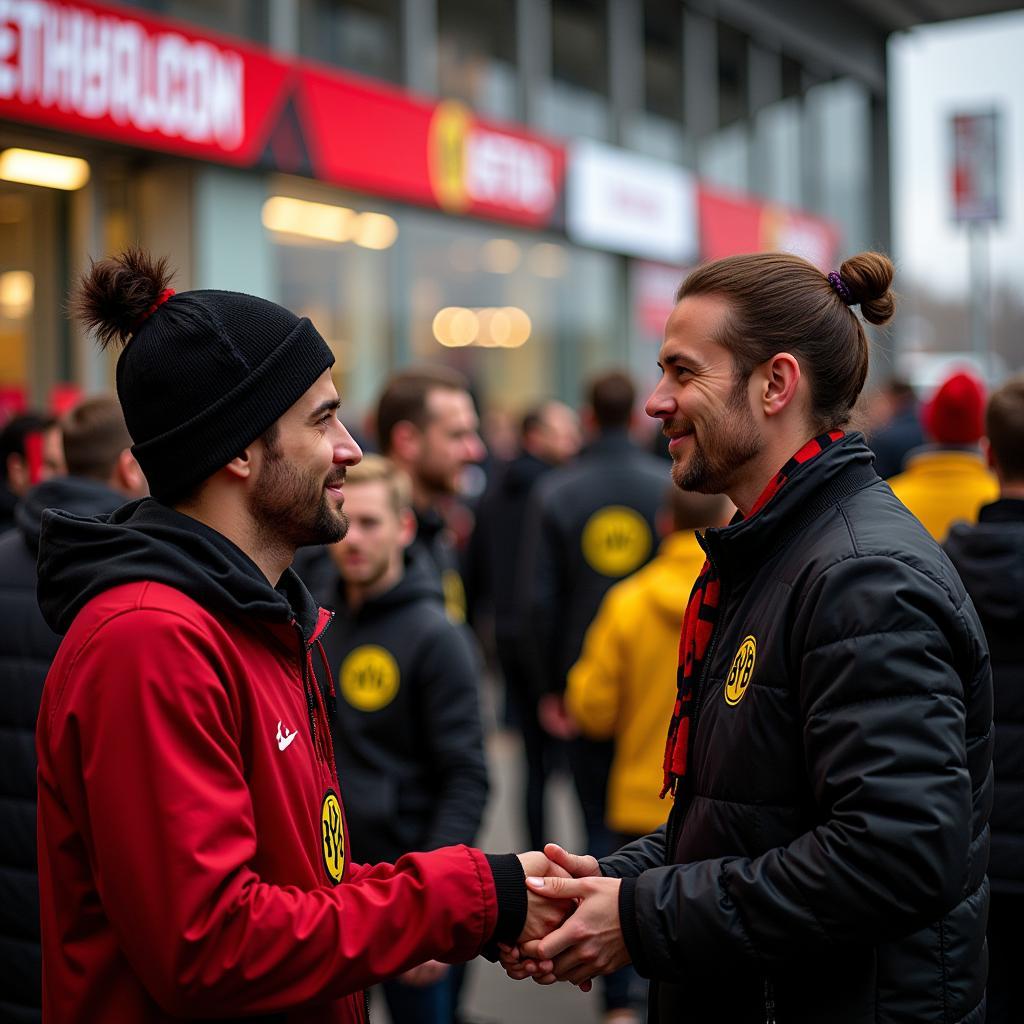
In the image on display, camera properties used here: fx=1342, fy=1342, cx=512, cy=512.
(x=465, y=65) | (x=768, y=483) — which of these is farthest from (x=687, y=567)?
(x=465, y=65)

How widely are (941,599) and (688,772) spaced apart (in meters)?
0.61

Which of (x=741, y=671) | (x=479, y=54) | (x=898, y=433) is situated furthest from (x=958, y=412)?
(x=479, y=54)

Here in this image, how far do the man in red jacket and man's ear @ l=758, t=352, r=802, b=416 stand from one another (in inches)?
29.4

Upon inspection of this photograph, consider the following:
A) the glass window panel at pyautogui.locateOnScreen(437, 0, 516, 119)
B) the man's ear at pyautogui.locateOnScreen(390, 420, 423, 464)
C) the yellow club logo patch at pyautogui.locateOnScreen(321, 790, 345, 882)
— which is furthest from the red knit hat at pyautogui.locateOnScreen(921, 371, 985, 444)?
the glass window panel at pyautogui.locateOnScreen(437, 0, 516, 119)

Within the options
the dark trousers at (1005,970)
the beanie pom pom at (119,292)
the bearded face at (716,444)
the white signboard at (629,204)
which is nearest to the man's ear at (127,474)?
the beanie pom pom at (119,292)

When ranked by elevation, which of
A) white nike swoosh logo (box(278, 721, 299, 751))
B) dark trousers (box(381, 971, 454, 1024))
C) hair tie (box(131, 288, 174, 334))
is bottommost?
dark trousers (box(381, 971, 454, 1024))

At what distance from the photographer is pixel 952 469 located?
188 inches

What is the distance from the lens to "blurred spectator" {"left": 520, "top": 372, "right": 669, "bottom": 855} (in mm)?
6238

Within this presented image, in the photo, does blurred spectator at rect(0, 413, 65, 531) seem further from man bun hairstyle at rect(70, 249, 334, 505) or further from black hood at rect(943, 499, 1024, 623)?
black hood at rect(943, 499, 1024, 623)

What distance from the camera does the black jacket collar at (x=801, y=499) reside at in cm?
228

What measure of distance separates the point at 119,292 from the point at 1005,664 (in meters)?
2.42

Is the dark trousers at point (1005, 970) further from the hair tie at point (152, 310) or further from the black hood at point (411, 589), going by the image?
the hair tie at point (152, 310)

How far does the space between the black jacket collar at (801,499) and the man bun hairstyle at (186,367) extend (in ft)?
2.64

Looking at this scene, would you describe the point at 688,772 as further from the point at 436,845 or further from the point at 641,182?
the point at 641,182
